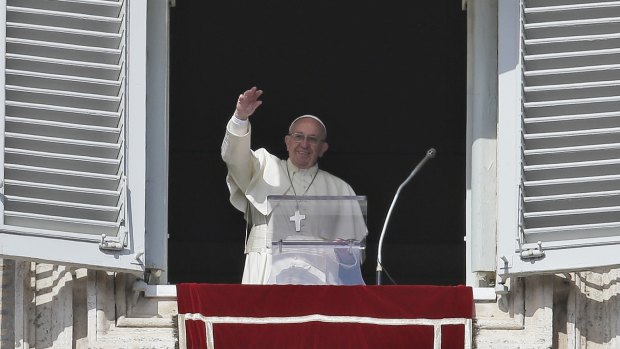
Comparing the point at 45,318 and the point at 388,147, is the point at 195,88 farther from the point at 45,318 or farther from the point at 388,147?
the point at 45,318

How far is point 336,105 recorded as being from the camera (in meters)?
12.9

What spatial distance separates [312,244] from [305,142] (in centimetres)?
136

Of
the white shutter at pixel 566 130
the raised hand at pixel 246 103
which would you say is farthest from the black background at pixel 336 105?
the white shutter at pixel 566 130

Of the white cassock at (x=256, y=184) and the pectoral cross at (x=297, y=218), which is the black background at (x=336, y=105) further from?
the pectoral cross at (x=297, y=218)

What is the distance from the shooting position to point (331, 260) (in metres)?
9.56

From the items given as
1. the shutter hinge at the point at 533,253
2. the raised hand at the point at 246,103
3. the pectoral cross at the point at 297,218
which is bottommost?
the shutter hinge at the point at 533,253

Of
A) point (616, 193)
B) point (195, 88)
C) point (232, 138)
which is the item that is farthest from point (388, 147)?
point (616, 193)

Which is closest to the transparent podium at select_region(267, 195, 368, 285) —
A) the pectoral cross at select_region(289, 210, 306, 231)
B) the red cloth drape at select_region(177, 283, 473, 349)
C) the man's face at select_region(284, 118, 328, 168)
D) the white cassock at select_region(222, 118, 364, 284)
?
the pectoral cross at select_region(289, 210, 306, 231)

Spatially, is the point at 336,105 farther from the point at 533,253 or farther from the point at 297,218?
the point at 533,253

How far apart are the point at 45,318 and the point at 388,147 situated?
4.03 meters

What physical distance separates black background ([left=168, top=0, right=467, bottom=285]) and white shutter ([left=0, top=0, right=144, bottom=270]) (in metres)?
3.07

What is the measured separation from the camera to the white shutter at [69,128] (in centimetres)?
918

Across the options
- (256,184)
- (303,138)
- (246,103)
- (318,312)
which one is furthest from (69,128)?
(303,138)

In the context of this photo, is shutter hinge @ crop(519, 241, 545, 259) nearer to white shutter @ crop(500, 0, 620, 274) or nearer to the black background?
white shutter @ crop(500, 0, 620, 274)
